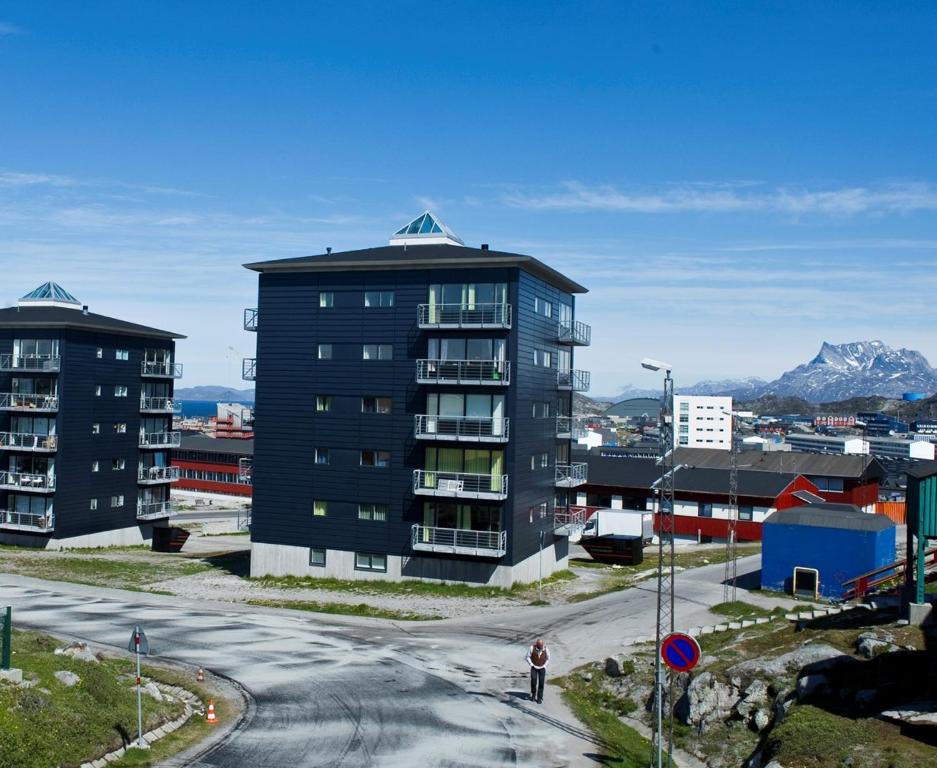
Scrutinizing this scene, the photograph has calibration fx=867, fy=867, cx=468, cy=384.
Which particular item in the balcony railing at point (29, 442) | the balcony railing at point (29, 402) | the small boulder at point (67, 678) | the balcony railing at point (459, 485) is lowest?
the small boulder at point (67, 678)

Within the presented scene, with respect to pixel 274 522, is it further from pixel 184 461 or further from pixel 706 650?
pixel 184 461

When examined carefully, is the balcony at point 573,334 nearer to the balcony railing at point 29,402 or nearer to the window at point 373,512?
the window at point 373,512

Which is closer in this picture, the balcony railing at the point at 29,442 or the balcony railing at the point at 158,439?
the balcony railing at the point at 29,442

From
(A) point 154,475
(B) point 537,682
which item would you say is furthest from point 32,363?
(B) point 537,682

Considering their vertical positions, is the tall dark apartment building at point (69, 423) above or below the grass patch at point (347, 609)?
above

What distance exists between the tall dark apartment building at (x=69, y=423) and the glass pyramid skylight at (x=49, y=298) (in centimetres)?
8

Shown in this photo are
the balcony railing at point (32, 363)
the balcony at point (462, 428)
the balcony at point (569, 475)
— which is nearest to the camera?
the balcony at point (462, 428)

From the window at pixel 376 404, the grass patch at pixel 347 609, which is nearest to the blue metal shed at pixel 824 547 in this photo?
the grass patch at pixel 347 609

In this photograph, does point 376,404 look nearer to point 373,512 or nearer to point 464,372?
point 464,372

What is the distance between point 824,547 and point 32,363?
53097 mm

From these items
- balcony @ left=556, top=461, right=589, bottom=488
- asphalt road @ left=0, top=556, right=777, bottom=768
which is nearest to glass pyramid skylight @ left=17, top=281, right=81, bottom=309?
asphalt road @ left=0, top=556, right=777, bottom=768

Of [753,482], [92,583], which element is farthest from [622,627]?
[753,482]

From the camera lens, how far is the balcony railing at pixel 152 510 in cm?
6881

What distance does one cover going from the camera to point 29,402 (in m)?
61.6
